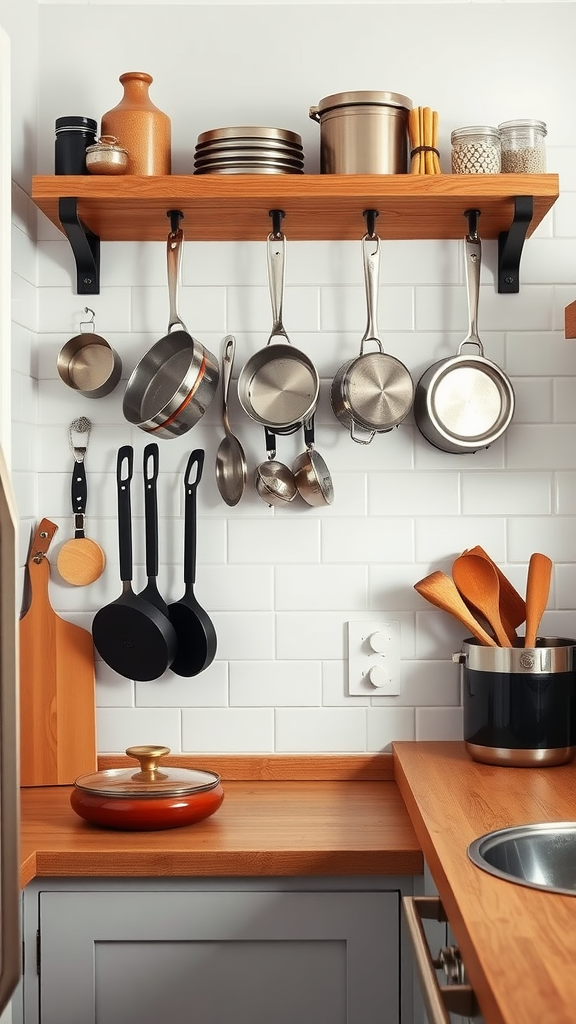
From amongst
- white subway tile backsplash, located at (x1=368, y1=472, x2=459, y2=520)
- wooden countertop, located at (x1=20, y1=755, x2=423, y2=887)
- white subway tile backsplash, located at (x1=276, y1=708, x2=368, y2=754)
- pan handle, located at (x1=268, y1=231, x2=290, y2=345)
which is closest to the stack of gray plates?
pan handle, located at (x1=268, y1=231, x2=290, y2=345)

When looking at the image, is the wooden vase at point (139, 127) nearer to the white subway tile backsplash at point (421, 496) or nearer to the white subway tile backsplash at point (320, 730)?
the white subway tile backsplash at point (421, 496)

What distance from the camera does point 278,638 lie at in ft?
6.85

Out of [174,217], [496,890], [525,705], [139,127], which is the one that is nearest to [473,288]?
[174,217]

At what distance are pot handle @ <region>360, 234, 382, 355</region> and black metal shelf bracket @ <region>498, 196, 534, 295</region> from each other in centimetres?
26

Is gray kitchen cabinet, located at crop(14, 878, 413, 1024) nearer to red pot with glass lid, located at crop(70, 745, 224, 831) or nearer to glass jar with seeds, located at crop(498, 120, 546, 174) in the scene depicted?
red pot with glass lid, located at crop(70, 745, 224, 831)

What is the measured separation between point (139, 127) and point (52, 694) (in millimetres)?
1117

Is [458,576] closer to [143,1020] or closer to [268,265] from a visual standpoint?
[268,265]

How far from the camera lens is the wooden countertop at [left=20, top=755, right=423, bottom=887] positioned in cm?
163

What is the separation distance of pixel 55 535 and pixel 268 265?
70 centimetres

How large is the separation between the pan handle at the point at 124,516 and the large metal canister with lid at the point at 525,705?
2.31ft

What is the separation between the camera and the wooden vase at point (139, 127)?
1.93 metres

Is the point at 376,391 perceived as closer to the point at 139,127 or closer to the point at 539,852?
the point at 139,127

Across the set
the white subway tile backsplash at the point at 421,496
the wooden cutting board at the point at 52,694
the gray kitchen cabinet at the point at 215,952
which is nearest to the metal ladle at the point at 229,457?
the white subway tile backsplash at the point at 421,496

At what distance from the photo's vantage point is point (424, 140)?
193cm
